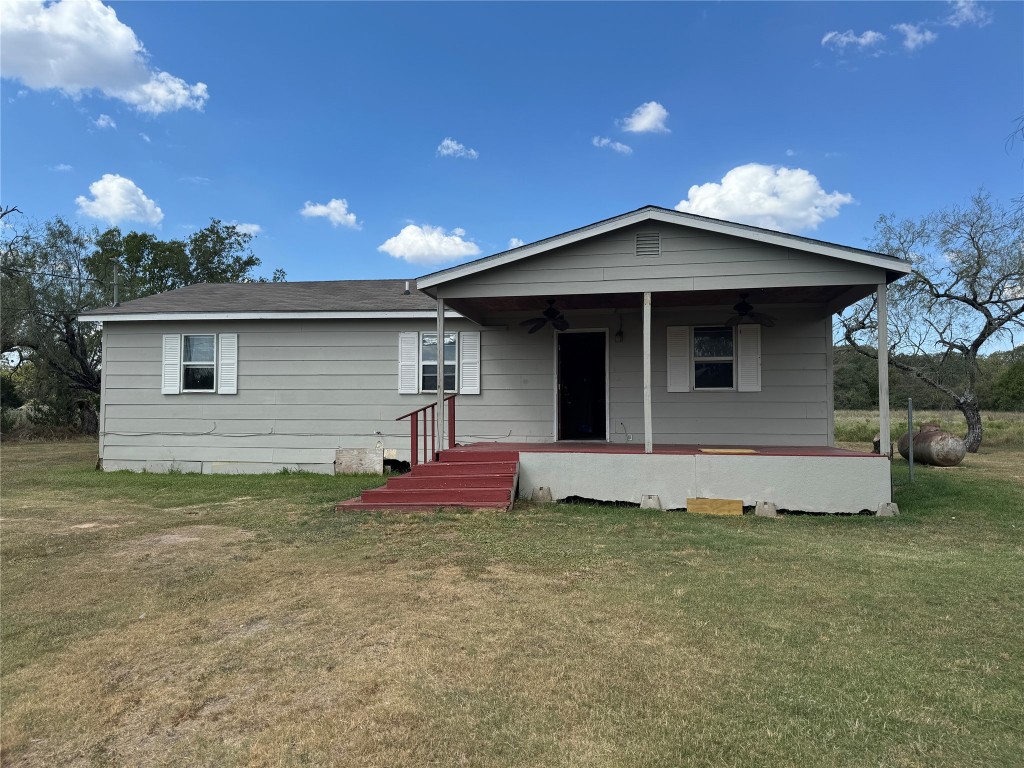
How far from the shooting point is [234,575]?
14.7 feet

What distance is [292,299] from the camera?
11.6 metres

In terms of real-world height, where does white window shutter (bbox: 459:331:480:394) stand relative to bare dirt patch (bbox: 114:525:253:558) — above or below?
above

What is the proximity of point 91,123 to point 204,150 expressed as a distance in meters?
2.99

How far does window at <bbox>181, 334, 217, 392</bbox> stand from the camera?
11.0 m

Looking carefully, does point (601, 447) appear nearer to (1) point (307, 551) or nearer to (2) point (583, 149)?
(1) point (307, 551)

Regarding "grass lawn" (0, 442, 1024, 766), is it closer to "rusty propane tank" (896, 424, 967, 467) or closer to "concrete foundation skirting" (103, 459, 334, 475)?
"concrete foundation skirting" (103, 459, 334, 475)

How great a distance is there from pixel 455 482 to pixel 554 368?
3.11 metres

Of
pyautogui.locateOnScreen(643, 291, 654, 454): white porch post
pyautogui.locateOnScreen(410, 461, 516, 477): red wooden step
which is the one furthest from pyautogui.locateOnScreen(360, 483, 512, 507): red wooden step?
pyautogui.locateOnScreen(643, 291, 654, 454): white porch post

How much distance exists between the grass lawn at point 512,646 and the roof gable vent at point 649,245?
10.8 ft

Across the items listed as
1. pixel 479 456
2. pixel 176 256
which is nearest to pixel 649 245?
pixel 479 456

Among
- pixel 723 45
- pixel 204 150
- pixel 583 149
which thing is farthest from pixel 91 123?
pixel 723 45

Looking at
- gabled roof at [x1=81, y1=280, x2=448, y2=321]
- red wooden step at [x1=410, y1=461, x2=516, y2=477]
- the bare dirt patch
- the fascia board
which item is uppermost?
gabled roof at [x1=81, y1=280, x2=448, y2=321]

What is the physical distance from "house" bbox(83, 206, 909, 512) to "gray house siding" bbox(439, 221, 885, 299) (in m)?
0.02

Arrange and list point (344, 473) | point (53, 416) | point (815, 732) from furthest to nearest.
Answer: point (53, 416) < point (344, 473) < point (815, 732)
